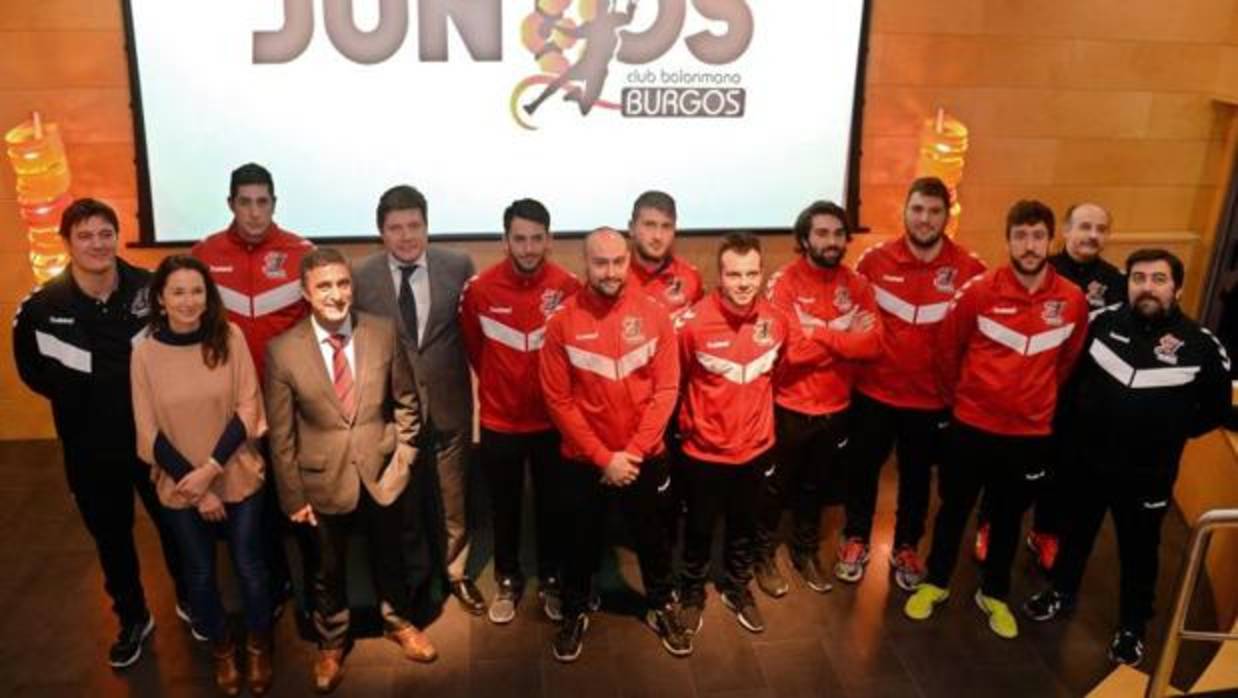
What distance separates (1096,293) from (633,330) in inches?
76.0

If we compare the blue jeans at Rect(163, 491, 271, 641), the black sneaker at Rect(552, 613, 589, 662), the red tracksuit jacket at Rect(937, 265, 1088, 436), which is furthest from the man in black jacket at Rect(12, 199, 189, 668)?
the red tracksuit jacket at Rect(937, 265, 1088, 436)

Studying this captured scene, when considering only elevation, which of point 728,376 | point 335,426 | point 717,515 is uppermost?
point 728,376

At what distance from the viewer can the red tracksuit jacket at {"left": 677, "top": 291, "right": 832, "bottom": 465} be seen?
3.32 metres

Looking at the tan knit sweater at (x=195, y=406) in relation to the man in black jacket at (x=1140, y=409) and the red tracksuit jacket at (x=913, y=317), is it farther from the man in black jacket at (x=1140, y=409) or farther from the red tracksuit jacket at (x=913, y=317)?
the man in black jacket at (x=1140, y=409)

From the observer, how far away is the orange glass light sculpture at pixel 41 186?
4336 millimetres

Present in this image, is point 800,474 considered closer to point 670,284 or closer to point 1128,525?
point 670,284

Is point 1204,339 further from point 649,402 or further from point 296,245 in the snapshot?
point 296,245

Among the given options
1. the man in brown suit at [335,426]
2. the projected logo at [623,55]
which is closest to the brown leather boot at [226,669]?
the man in brown suit at [335,426]

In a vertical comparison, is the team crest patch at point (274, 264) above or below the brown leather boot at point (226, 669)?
above

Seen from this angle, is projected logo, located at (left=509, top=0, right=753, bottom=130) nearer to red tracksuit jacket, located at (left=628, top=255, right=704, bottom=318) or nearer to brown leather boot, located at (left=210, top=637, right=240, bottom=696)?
red tracksuit jacket, located at (left=628, top=255, right=704, bottom=318)

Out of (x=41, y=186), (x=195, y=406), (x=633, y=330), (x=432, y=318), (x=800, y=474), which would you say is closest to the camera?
(x=195, y=406)

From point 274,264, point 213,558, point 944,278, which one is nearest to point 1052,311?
point 944,278

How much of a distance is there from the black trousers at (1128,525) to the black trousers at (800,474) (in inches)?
34.7

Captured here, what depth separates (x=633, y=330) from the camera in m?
3.21
